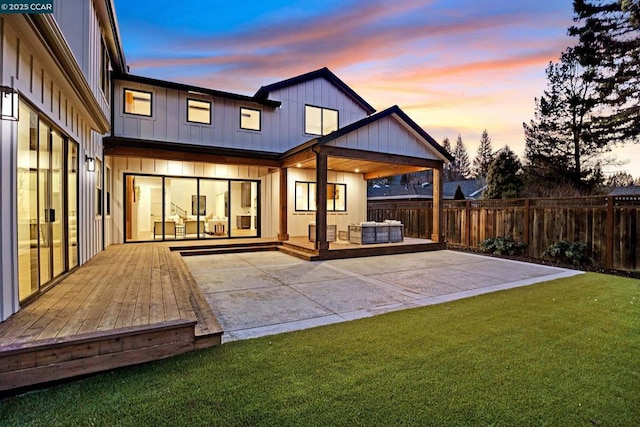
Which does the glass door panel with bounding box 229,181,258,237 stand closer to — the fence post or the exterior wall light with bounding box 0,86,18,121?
the exterior wall light with bounding box 0,86,18,121

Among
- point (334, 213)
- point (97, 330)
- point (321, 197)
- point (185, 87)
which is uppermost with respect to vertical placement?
point (185, 87)

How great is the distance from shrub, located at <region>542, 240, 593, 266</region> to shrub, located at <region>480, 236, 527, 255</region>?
928 mm

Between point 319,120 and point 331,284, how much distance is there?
866cm

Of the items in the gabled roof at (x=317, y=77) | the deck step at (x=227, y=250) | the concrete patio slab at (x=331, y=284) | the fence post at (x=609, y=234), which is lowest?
the concrete patio slab at (x=331, y=284)

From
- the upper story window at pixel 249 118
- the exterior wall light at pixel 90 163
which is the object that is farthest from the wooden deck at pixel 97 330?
the upper story window at pixel 249 118

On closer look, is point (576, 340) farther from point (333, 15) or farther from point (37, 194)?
point (333, 15)

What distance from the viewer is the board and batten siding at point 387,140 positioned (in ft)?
30.9

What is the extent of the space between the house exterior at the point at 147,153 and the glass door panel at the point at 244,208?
1.6 inches

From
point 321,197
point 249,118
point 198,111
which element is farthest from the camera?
point 249,118

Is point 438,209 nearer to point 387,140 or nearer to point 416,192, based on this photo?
point 387,140

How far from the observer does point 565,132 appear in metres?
17.9

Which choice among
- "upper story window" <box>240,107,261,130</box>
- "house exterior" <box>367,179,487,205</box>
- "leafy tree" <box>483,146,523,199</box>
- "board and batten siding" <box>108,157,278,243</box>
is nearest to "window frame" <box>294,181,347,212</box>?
"board and batten siding" <box>108,157,278,243</box>

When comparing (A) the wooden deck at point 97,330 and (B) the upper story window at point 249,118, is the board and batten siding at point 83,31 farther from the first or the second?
(B) the upper story window at point 249,118

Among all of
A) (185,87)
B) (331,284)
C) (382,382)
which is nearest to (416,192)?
(185,87)
